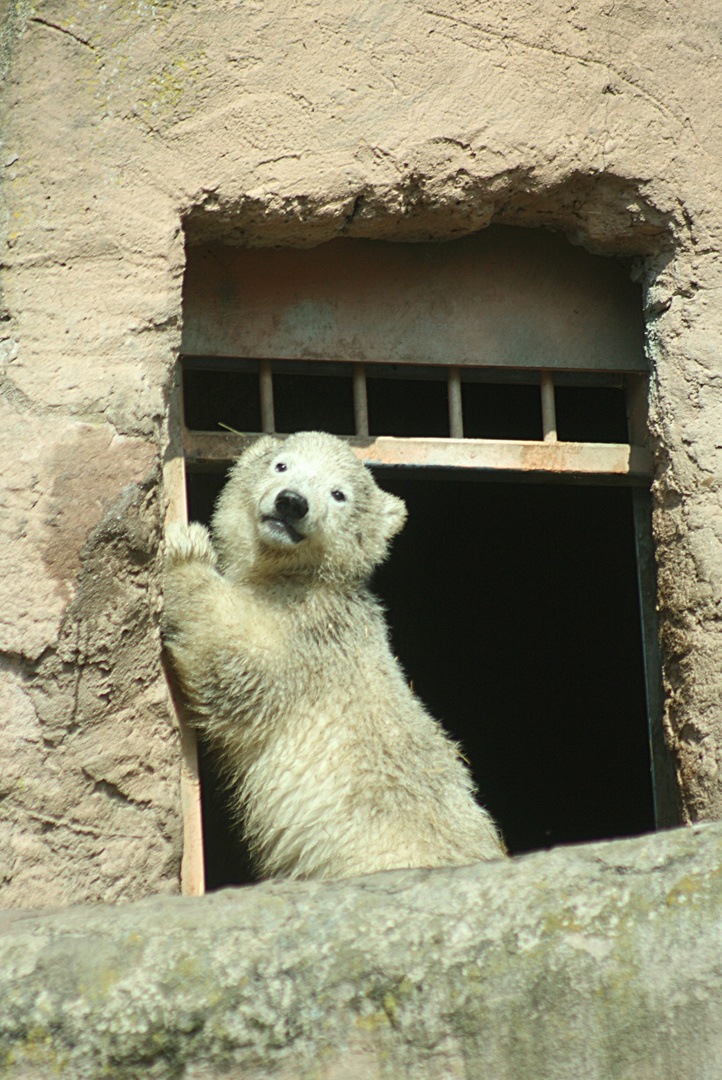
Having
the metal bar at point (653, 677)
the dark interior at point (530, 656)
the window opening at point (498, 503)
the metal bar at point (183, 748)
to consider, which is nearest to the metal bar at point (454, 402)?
the window opening at point (498, 503)

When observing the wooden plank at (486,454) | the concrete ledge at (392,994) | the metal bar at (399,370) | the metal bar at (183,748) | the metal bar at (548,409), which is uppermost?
the metal bar at (399,370)

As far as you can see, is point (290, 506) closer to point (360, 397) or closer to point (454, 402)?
point (360, 397)

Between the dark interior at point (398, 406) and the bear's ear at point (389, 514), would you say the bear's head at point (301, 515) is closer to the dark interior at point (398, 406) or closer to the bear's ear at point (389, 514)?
the bear's ear at point (389, 514)

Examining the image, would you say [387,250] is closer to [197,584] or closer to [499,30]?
[499,30]

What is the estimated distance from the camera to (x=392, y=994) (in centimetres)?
261

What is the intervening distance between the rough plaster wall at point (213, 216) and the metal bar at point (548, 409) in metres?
0.55

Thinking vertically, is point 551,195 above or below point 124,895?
above

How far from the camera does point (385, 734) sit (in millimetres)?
4281

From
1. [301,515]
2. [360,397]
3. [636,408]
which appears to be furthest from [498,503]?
[301,515]

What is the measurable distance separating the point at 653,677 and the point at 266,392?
2045 millimetres

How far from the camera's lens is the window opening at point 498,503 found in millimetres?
4719

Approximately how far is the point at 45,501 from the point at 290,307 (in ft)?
4.85

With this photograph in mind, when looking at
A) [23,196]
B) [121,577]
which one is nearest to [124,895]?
[121,577]

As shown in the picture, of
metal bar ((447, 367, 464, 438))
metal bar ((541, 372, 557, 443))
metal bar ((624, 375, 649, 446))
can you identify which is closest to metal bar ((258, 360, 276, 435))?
metal bar ((447, 367, 464, 438))
